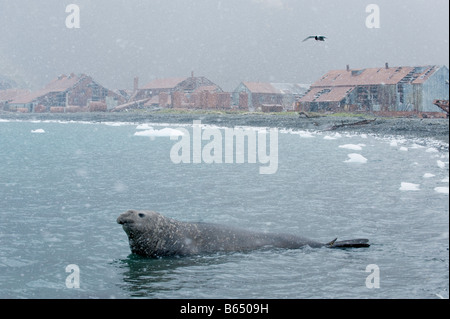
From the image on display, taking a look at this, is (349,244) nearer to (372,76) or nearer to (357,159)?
(357,159)

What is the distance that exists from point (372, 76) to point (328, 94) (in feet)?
18.1

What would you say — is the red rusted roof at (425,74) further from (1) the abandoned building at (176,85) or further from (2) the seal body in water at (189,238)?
(2) the seal body in water at (189,238)

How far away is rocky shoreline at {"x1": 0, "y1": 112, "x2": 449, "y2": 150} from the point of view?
140ft

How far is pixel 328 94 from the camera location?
70312 mm

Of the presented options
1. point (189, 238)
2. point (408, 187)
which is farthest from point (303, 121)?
point (189, 238)

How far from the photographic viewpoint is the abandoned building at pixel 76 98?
341 ft

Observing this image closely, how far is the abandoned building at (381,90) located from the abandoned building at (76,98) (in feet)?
143

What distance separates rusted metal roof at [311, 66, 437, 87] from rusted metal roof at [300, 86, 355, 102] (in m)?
0.76

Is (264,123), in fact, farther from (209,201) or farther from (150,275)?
(150,275)

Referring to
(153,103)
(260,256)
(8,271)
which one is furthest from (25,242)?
(153,103)

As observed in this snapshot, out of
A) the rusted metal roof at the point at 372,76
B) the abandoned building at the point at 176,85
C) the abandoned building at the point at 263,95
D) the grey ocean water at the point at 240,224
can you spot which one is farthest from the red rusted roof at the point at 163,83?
the grey ocean water at the point at 240,224

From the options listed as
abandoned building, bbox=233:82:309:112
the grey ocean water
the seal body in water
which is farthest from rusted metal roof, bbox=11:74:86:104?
the seal body in water

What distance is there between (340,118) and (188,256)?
168ft

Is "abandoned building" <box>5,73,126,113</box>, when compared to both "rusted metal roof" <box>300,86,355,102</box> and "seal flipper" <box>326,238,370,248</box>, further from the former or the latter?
"seal flipper" <box>326,238,370,248</box>
